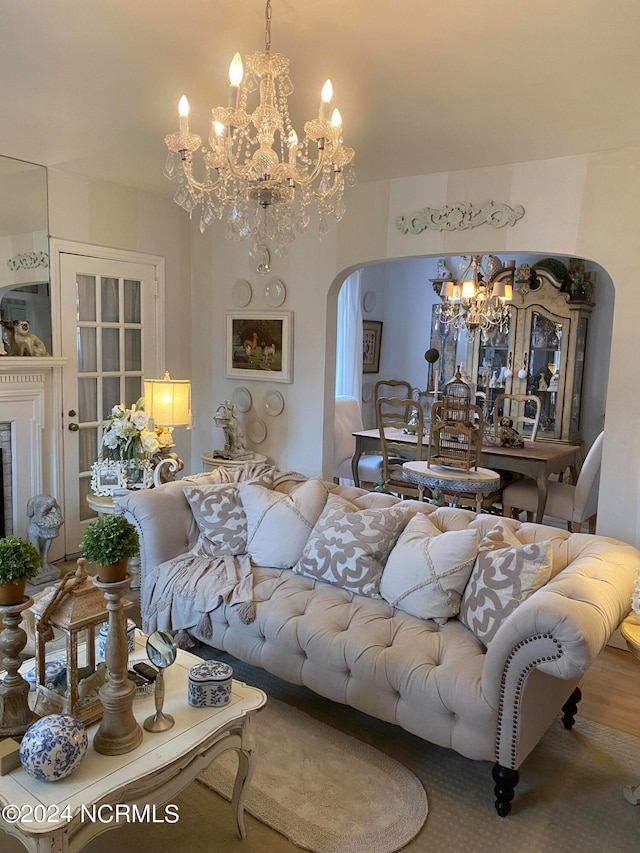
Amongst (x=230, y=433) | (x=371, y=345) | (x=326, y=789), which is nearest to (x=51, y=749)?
(x=326, y=789)

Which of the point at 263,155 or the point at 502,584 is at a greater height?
the point at 263,155

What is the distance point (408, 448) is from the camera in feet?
16.1

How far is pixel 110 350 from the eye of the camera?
4.63 metres

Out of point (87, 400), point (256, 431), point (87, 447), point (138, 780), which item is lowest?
point (138, 780)

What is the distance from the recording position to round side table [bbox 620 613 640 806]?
210 centimetres

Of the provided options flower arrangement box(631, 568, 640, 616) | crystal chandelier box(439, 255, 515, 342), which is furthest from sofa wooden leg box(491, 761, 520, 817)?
crystal chandelier box(439, 255, 515, 342)

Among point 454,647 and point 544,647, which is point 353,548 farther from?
point 544,647

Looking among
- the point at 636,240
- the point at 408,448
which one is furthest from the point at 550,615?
the point at 408,448

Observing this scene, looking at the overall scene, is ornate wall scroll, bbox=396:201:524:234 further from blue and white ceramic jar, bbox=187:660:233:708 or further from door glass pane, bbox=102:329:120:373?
blue and white ceramic jar, bbox=187:660:233:708

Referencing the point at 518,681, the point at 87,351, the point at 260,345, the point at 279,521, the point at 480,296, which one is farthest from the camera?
the point at 480,296

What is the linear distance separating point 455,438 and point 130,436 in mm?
2168

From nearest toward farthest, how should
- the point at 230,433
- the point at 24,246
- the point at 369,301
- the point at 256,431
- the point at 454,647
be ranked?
the point at 454,647, the point at 24,246, the point at 230,433, the point at 256,431, the point at 369,301

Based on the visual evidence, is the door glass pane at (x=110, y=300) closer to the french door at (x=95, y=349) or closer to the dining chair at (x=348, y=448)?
the french door at (x=95, y=349)

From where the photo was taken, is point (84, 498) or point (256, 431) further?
point (256, 431)
